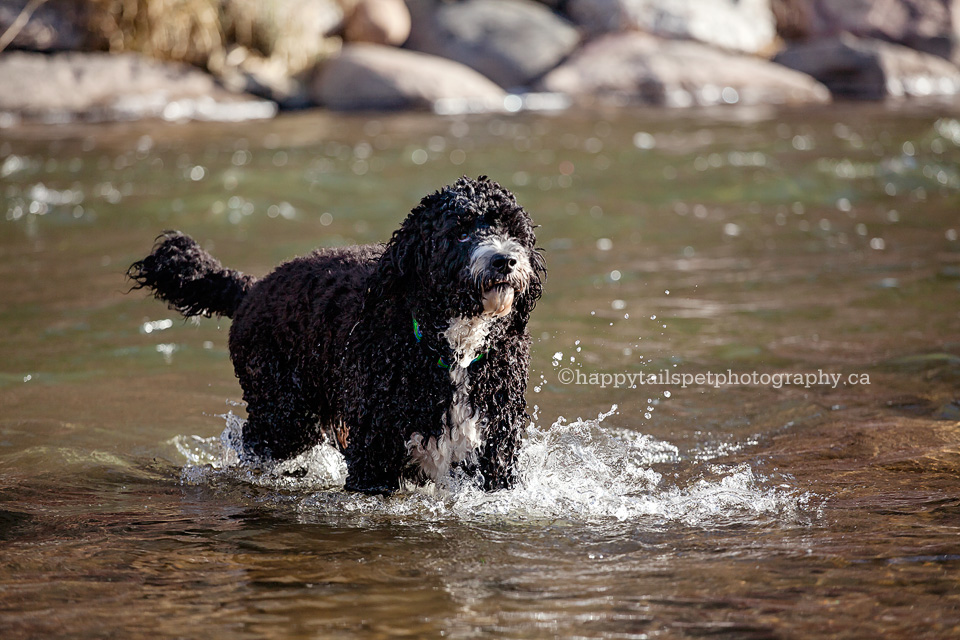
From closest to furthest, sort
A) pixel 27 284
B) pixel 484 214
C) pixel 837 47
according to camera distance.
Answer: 1. pixel 484 214
2. pixel 27 284
3. pixel 837 47

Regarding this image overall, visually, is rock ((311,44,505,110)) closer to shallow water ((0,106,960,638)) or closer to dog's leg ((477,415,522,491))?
shallow water ((0,106,960,638))

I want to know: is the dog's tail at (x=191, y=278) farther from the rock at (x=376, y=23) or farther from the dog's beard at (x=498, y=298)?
the rock at (x=376, y=23)

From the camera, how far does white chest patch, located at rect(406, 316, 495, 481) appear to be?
4.66 meters

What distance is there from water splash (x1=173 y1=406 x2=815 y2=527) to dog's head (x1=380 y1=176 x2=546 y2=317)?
0.83 metres

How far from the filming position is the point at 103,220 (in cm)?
1213

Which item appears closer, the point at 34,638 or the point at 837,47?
the point at 34,638

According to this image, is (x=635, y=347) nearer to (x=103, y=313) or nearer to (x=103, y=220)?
(x=103, y=313)

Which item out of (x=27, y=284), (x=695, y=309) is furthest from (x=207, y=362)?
(x=695, y=309)

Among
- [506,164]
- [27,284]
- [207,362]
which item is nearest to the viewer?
[207,362]

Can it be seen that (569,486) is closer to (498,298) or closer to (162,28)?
(498,298)

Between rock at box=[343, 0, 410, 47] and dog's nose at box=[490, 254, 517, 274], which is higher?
rock at box=[343, 0, 410, 47]

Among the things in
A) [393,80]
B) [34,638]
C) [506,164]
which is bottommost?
[34,638]

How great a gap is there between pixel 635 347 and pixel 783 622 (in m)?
4.28

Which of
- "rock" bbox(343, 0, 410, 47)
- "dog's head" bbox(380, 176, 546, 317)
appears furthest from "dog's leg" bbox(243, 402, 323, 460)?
"rock" bbox(343, 0, 410, 47)
